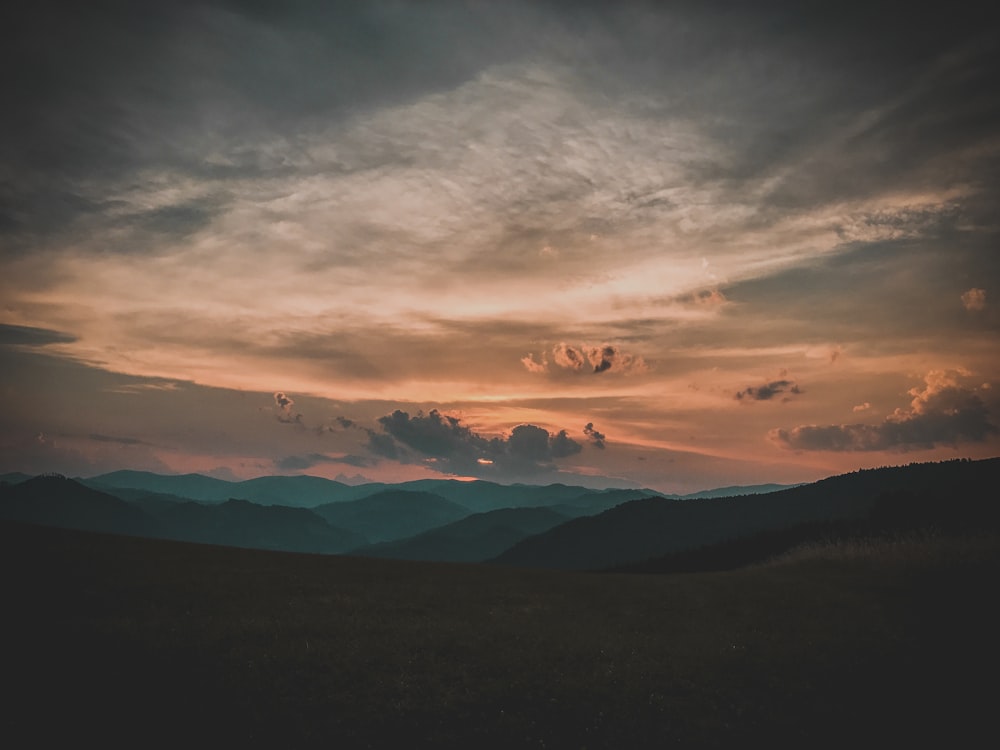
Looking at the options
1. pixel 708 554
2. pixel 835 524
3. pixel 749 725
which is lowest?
pixel 708 554

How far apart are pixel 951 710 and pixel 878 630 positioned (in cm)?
734

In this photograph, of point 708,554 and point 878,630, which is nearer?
point 878,630

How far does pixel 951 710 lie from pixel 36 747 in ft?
83.4

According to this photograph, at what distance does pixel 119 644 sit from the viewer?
1955 cm

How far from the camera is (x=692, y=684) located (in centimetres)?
1842

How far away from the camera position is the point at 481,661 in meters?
19.7

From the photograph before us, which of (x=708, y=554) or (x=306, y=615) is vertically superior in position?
(x=306, y=615)

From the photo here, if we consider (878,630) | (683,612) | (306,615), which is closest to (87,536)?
(306,615)

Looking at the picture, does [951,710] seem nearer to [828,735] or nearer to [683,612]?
[828,735]

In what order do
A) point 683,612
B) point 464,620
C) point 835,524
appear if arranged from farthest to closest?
point 835,524 < point 683,612 < point 464,620

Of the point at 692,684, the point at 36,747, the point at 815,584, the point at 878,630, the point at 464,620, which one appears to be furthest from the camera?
the point at 815,584

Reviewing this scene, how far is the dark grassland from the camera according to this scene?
599 inches

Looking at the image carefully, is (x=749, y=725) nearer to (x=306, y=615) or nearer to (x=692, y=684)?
(x=692, y=684)

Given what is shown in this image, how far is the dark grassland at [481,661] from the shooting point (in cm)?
1521
